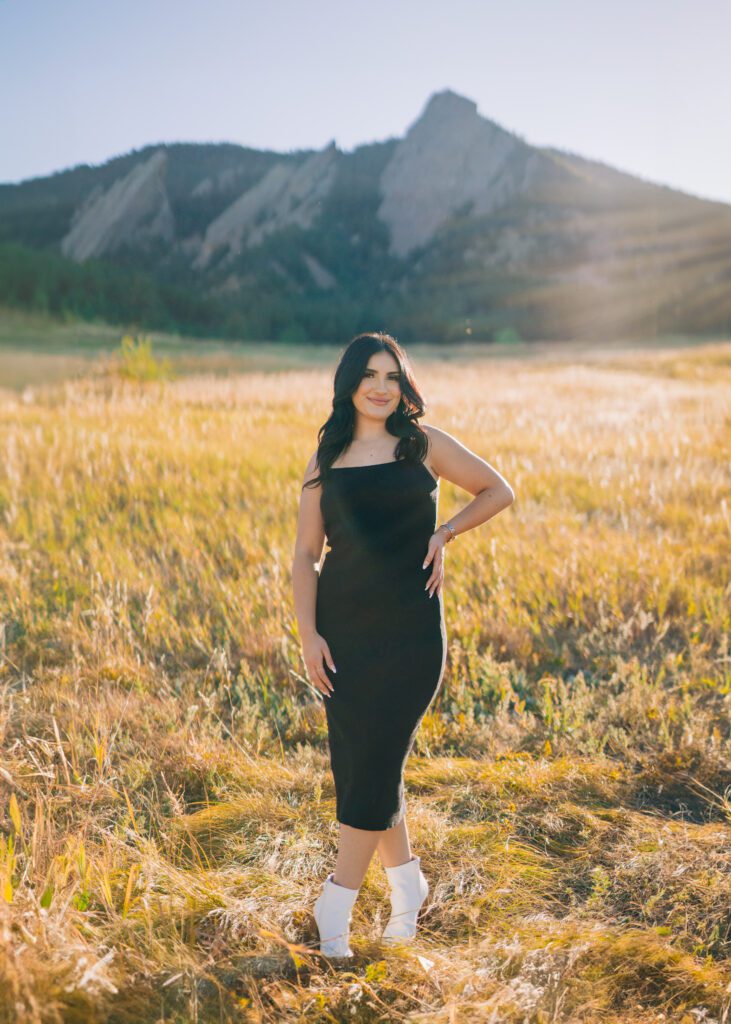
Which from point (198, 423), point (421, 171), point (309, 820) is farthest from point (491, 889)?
point (421, 171)

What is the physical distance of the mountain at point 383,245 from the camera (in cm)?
5222

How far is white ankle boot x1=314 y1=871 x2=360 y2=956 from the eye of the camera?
7.44 ft

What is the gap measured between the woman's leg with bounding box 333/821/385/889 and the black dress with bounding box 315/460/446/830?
0.20ft

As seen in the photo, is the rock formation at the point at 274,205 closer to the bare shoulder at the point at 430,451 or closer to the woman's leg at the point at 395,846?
the bare shoulder at the point at 430,451

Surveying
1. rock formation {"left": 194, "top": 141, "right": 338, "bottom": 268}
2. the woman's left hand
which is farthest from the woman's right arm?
rock formation {"left": 194, "top": 141, "right": 338, "bottom": 268}

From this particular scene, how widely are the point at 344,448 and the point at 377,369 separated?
10.3 inches

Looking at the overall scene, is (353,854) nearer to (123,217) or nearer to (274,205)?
(123,217)

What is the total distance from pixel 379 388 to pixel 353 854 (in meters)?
1.38

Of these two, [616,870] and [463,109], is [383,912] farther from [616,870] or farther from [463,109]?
[463,109]

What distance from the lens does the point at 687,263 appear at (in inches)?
2319

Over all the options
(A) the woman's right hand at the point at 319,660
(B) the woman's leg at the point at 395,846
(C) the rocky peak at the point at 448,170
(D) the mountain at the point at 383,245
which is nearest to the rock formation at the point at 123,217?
(D) the mountain at the point at 383,245

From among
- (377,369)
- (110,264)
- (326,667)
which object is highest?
(110,264)

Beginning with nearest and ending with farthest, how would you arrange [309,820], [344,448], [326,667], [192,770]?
[326,667], [344,448], [309,820], [192,770]

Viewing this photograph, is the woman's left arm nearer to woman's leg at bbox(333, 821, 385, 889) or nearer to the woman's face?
the woman's face
